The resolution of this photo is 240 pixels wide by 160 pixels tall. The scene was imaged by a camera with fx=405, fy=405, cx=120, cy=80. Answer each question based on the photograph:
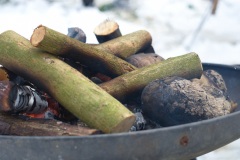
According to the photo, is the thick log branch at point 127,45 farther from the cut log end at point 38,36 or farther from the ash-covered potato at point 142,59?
the cut log end at point 38,36

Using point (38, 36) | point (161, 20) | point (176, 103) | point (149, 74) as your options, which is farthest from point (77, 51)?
point (161, 20)

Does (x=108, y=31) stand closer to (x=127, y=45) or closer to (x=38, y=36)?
(x=127, y=45)

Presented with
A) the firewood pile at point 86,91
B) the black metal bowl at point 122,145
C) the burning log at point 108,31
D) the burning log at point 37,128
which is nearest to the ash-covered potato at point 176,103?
the firewood pile at point 86,91

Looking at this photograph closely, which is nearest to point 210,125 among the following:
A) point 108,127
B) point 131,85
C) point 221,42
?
point 108,127

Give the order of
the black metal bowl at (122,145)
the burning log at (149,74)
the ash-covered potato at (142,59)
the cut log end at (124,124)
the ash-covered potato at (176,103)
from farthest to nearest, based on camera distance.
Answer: the ash-covered potato at (142,59), the burning log at (149,74), the ash-covered potato at (176,103), the cut log end at (124,124), the black metal bowl at (122,145)

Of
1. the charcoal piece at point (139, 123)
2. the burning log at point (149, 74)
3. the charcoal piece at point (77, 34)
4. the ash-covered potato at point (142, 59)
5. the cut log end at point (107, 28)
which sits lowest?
the charcoal piece at point (139, 123)

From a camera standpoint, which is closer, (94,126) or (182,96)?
(94,126)

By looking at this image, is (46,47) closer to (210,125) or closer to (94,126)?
(94,126)
